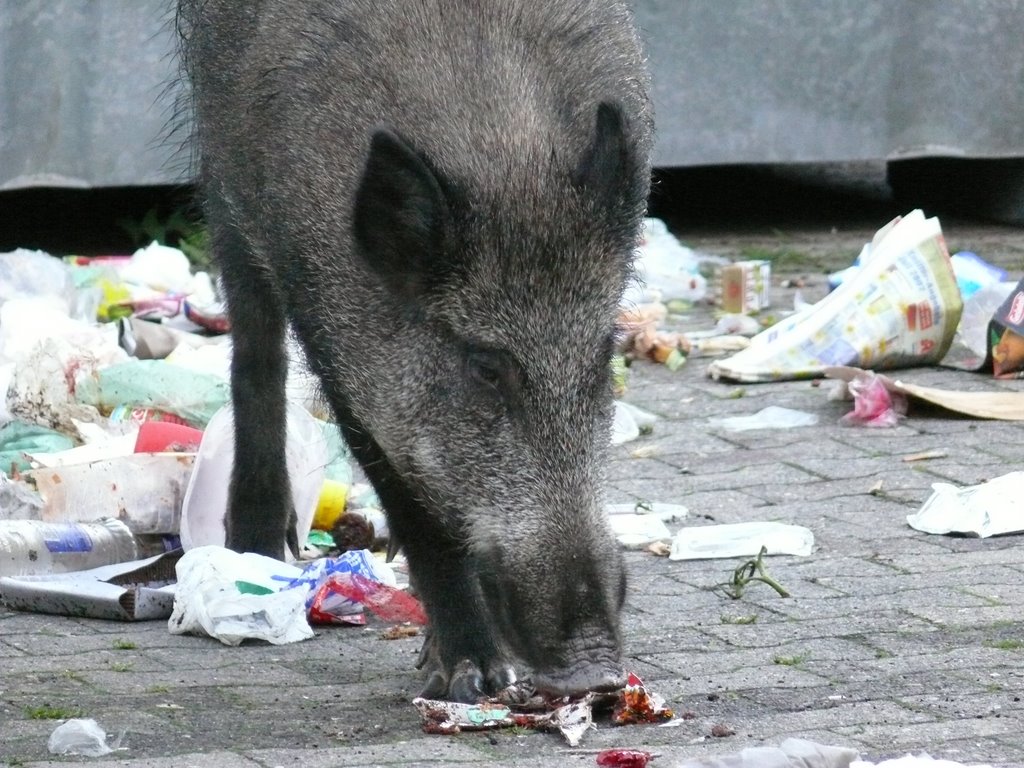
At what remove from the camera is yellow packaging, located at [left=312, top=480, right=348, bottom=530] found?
235 inches

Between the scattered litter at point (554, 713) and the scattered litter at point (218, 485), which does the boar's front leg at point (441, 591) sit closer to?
the scattered litter at point (554, 713)

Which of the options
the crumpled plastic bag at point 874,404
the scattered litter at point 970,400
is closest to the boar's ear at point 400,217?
the crumpled plastic bag at point 874,404

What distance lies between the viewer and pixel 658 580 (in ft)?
17.2

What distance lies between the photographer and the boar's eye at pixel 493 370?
3.94m

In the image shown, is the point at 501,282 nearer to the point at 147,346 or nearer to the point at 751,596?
the point at 751,596

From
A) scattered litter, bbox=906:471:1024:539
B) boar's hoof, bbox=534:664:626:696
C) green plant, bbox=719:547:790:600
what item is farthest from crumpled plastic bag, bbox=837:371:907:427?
boar's hoof, bbox=534:664:626:696

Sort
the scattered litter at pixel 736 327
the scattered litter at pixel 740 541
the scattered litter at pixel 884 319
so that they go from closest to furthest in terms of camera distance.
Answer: the scattered litter at pixel 740 541, the scattered litter at pixel 884 319, the scattered litter at pixel 736 327

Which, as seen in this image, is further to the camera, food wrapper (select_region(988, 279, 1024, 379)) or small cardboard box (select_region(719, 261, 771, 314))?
small cardboard box (select_region(719, 261, 771, 314))

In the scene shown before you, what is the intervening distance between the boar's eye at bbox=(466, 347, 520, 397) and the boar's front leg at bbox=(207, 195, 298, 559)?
152 centimetres

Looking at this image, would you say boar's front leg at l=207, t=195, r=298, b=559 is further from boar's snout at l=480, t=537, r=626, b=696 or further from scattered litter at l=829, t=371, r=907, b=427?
scattered litter at l=829, t=371, r=907, b=427

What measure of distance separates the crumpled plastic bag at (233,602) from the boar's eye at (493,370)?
3.58 ft

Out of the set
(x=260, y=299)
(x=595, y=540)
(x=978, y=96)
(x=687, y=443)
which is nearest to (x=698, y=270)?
(x=978, y=96)

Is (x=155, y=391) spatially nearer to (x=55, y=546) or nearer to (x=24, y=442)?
(x=24, y=442)

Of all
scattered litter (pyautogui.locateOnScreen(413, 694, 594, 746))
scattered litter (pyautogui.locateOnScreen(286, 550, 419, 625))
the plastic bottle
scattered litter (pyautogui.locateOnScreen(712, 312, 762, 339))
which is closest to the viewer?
scattered litter (pyautogui.locateOnScreen(413, 694, 594, 746))
